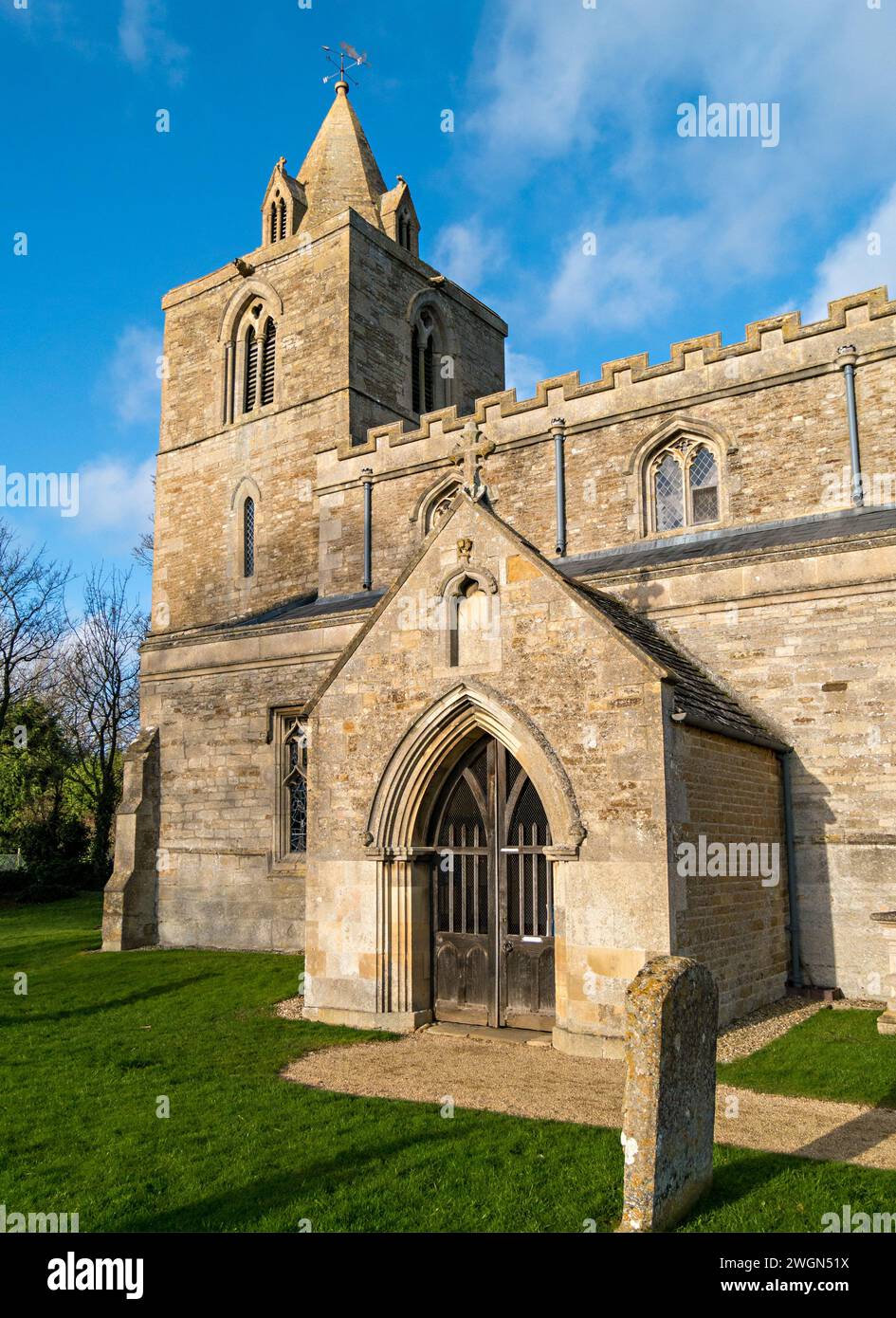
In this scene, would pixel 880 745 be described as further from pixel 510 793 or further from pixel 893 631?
pixel 510 793

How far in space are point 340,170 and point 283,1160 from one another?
27449mm

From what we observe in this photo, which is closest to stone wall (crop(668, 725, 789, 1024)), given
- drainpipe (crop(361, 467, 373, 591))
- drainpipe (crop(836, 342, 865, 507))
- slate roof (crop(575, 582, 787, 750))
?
slate roof (crop(575, 582, 787, 750))

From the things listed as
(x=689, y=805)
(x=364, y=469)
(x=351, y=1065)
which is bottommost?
(x=351, y=1065)

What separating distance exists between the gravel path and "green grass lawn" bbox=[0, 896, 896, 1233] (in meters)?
0.32

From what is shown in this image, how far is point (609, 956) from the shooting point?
9.54 meters

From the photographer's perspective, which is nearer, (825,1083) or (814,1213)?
(814,1213)

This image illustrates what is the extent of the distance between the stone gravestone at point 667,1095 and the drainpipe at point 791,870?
23.3ft

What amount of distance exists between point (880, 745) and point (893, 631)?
1423 mm

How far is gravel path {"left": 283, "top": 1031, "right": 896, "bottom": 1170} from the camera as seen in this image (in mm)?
6828

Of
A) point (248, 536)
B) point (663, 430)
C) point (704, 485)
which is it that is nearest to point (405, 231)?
point (248, 536)

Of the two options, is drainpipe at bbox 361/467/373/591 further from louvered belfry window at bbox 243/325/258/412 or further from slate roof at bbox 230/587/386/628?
louvered belfry window at bbox 243/325/258/412
